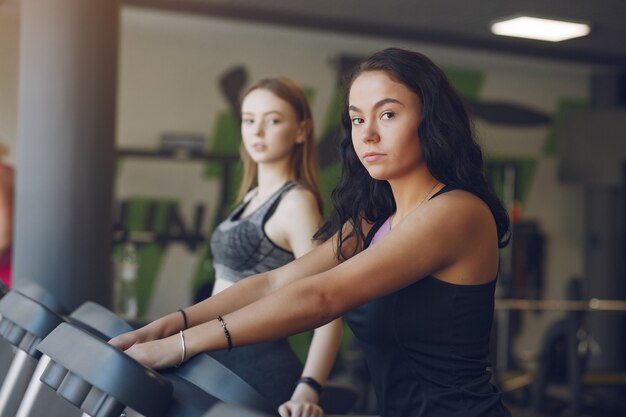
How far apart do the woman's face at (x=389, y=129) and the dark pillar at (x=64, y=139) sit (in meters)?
2.23

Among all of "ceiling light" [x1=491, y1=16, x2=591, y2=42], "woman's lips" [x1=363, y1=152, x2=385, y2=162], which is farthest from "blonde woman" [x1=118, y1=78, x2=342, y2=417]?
"ceiling light" [x1=491, y1=16, x2=591, y2=42]

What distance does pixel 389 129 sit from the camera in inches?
64.2

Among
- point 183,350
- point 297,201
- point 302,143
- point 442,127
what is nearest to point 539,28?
point 302,143

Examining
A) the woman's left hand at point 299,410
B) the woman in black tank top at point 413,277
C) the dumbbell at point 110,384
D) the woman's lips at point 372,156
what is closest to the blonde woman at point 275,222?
the woman's left hand at point 299,410

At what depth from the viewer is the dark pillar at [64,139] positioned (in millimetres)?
3625

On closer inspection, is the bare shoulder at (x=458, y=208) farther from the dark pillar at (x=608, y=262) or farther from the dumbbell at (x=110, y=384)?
the dark pillar at (x=608, y=262)

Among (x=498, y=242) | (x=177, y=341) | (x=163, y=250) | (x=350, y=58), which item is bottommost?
(x=163, y=250)

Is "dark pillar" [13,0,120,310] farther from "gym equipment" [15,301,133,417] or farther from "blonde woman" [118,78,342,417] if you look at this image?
"gym equipment" [15,301,133,417]

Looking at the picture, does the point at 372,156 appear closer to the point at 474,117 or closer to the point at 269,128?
the point at 269,128

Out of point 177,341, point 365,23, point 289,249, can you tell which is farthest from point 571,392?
point 177,341

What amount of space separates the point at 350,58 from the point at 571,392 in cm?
315

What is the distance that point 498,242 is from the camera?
1.66 metres

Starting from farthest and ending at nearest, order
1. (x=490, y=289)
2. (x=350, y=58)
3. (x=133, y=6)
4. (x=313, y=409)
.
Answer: (x=350, y=58) < (x=133, y=6) < (x=313, y=409) < (x=490, y=289)

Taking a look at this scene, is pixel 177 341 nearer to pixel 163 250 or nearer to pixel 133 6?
pixel 133 6
